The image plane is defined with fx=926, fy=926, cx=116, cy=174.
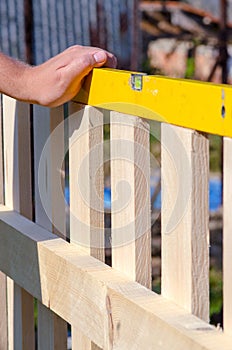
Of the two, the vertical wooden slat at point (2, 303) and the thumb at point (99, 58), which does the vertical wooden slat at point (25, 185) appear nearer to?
the vertical wooden slat at point (2, 303)

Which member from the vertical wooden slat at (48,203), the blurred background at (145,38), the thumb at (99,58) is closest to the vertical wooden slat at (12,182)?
the vertical wooden slat at (48,203)

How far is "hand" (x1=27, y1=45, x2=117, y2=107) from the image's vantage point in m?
1.88

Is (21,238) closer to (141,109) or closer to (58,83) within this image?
(58,83)

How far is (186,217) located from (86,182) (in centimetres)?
46

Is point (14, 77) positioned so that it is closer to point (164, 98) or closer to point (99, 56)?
point (99, 56)

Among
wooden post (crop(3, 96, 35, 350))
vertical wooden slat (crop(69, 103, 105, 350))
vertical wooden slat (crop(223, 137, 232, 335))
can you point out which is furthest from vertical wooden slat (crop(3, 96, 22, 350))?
vertical wooden slat (crop(223, 137, 232, 335))

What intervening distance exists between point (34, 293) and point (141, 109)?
0.70m

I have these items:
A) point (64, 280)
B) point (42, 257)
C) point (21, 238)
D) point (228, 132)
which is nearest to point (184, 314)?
point (228, 132)

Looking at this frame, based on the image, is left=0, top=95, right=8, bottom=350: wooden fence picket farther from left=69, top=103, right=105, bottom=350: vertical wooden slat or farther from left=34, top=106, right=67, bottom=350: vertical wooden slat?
left=69, top=103, right=105, bottom=350: vertical wooden slat

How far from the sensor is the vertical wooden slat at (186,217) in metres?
1.54

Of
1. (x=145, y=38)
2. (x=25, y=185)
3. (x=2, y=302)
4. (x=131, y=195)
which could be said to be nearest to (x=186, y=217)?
(x=131, y=195)

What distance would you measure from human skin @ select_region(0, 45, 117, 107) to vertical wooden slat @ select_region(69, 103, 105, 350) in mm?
76

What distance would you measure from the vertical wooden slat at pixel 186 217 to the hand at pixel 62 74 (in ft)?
1.10

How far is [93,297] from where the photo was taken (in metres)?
1.87
